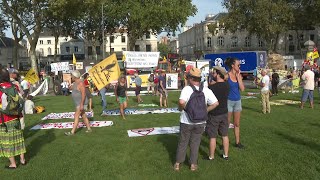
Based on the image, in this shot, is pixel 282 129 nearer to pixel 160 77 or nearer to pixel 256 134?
pixel 256 134

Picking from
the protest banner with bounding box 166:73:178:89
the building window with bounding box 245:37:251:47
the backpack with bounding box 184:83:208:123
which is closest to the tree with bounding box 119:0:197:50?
the protest banner with bounding box 166:73:178:89

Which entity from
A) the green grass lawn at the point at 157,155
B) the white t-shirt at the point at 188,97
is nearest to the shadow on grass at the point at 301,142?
the green grass lawn at the point at 157,155

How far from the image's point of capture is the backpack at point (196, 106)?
6.82 m

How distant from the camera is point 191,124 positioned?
6.93 m

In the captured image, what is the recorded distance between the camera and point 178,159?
720cm

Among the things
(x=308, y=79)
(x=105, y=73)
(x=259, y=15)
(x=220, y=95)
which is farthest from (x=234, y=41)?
(x=220, y=95)

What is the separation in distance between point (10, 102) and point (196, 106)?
3.45m

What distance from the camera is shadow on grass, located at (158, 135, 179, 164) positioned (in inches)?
333

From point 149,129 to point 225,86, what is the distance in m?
4.30

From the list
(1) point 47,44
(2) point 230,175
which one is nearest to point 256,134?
(2) point 230,175

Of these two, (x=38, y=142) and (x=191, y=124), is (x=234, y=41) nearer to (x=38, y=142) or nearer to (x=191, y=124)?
(x=38, y=142)

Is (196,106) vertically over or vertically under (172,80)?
over

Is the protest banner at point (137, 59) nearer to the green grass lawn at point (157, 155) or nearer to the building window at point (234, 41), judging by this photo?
the green grass lawn at point (157, 155)

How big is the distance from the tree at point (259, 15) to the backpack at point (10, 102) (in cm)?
5141
